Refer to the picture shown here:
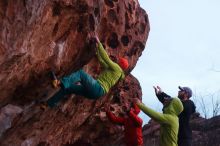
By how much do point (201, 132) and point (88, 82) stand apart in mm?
12332

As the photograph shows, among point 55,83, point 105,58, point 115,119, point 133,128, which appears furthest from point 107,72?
point 115,119

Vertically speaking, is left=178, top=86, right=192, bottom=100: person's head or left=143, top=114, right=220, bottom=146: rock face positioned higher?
left=178, top=86, right=192, bottom=100: person's head

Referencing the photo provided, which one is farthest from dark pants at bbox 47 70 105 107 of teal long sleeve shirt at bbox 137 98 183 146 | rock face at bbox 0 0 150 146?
teal long sleeve shirt at bbox 137 98 183 146

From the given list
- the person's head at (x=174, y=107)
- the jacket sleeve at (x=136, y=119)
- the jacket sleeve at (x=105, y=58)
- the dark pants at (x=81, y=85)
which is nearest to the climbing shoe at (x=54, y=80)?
the dark pants at (x=81, y=85)

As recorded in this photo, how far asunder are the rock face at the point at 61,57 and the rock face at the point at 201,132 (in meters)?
6.21

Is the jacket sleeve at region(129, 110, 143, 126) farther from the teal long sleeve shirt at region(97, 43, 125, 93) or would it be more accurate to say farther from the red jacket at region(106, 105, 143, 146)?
the teal long sleeve shirt at region(97, 43, 125, 93)

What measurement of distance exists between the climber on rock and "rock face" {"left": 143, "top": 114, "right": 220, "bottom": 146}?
10418 millimetres

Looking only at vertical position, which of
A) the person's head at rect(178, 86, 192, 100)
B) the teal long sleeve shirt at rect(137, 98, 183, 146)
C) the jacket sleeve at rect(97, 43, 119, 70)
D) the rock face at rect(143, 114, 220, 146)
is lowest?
the rock face at rect(143, 114, 220, 146)

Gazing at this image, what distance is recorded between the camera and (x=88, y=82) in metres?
10.2

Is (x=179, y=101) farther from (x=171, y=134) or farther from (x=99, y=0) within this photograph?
(x=99, y=0)

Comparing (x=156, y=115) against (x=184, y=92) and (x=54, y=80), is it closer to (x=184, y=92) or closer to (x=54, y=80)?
(x=184, y=92)

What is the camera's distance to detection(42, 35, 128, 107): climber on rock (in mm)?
10031

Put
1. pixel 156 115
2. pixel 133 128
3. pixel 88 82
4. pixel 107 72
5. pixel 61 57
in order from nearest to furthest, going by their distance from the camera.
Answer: pixel 88 82 → pixel 61 57 → pixel 156 115 → pixel 107 72 → pixel 133 128

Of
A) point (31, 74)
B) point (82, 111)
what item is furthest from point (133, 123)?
point (31, 74)
